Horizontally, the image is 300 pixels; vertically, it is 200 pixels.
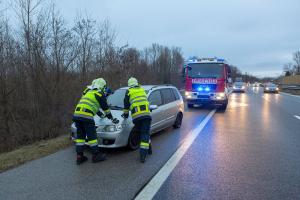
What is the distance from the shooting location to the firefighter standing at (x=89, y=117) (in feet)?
20.5

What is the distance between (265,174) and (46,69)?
11.0 metres

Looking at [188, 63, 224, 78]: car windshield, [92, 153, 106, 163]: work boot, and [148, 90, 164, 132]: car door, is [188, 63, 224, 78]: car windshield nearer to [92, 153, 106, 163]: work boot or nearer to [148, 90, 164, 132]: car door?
[148, 90, 164, 132]: car door

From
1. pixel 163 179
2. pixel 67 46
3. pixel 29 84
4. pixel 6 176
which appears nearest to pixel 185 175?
pixel 163 179

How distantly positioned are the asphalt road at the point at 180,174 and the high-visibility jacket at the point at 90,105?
41.2 inches

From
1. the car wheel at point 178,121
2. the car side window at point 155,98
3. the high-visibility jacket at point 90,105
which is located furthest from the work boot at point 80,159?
the car wheel at point 178,121

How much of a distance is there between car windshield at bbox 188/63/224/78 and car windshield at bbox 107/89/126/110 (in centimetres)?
910

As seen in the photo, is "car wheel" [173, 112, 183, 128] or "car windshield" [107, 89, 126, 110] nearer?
"car windshield" [107, 89, 126, 110]

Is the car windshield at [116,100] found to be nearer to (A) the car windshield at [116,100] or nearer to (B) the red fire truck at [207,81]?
(A) the car windshield at [116,100]

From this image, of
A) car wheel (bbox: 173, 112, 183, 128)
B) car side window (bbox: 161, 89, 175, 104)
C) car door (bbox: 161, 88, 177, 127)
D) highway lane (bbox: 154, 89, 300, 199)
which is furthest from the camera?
car wheel (bbox: 173, 112, 183, 128)

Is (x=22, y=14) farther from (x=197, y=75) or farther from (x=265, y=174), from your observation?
(x=265, y=174)

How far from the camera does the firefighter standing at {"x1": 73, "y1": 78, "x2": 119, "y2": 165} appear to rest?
6.26 meters

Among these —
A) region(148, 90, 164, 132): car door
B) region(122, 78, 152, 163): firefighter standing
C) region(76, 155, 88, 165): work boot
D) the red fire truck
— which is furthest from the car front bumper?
the red fire truck

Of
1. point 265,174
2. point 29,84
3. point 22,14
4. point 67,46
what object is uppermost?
point 22,14

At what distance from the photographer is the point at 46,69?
1368 cm
